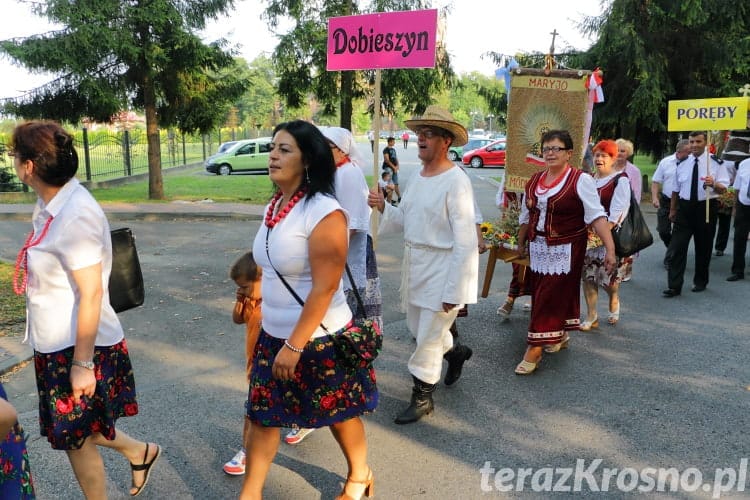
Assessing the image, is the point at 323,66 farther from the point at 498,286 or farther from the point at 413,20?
the point at 413,20

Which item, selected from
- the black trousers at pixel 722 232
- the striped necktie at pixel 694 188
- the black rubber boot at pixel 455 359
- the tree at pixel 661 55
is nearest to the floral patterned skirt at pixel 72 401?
the black rubber boot at pixel 455 359

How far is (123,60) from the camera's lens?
14.3 meters

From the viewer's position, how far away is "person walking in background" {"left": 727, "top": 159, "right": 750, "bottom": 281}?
7.60 m

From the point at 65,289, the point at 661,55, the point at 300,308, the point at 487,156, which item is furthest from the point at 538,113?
the point at 487,156

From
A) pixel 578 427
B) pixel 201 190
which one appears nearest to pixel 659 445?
pixel 578 427

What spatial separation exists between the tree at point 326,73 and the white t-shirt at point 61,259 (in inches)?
483

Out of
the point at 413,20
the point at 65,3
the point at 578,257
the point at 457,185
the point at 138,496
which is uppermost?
the point at 65,3

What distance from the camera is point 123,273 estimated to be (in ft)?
9.69

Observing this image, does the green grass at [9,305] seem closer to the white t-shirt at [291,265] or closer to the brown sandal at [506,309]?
the white t-shirt at [291,265]

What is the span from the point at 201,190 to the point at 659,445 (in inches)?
627

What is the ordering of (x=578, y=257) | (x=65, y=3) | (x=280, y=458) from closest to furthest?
(x=280, y=458) < (x=578, y=257) < (x=65, y=3)

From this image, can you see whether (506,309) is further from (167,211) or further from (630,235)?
(167,211)

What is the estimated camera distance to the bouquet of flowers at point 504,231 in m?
5.52

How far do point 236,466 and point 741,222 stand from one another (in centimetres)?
711
